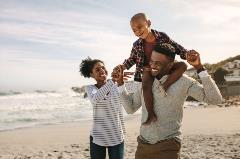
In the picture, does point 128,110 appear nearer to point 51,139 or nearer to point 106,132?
point 106,132

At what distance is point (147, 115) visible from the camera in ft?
10.8

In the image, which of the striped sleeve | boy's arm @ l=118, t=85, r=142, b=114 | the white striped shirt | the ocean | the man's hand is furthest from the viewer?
the ocean

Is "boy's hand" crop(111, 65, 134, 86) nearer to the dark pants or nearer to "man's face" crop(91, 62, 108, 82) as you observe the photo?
the dark pants

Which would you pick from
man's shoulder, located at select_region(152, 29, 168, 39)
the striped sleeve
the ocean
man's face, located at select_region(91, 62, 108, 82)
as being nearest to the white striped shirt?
the striped sleeve

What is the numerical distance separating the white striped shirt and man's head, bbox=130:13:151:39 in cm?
123

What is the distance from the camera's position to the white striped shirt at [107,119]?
16.3 ft

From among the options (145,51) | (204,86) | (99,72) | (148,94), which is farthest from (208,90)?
(99,72)

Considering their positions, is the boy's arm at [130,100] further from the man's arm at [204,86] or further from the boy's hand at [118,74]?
the man's arm at [204,86]

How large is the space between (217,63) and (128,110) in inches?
3100

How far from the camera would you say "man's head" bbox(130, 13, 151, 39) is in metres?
3.76

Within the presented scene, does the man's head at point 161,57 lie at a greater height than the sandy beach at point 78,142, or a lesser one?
greater

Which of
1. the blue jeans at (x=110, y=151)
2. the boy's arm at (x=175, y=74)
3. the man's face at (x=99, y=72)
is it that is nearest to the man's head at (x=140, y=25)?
the boy's arm at (x=175, y=74)

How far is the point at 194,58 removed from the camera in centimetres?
302

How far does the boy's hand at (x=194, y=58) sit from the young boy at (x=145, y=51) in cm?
20
